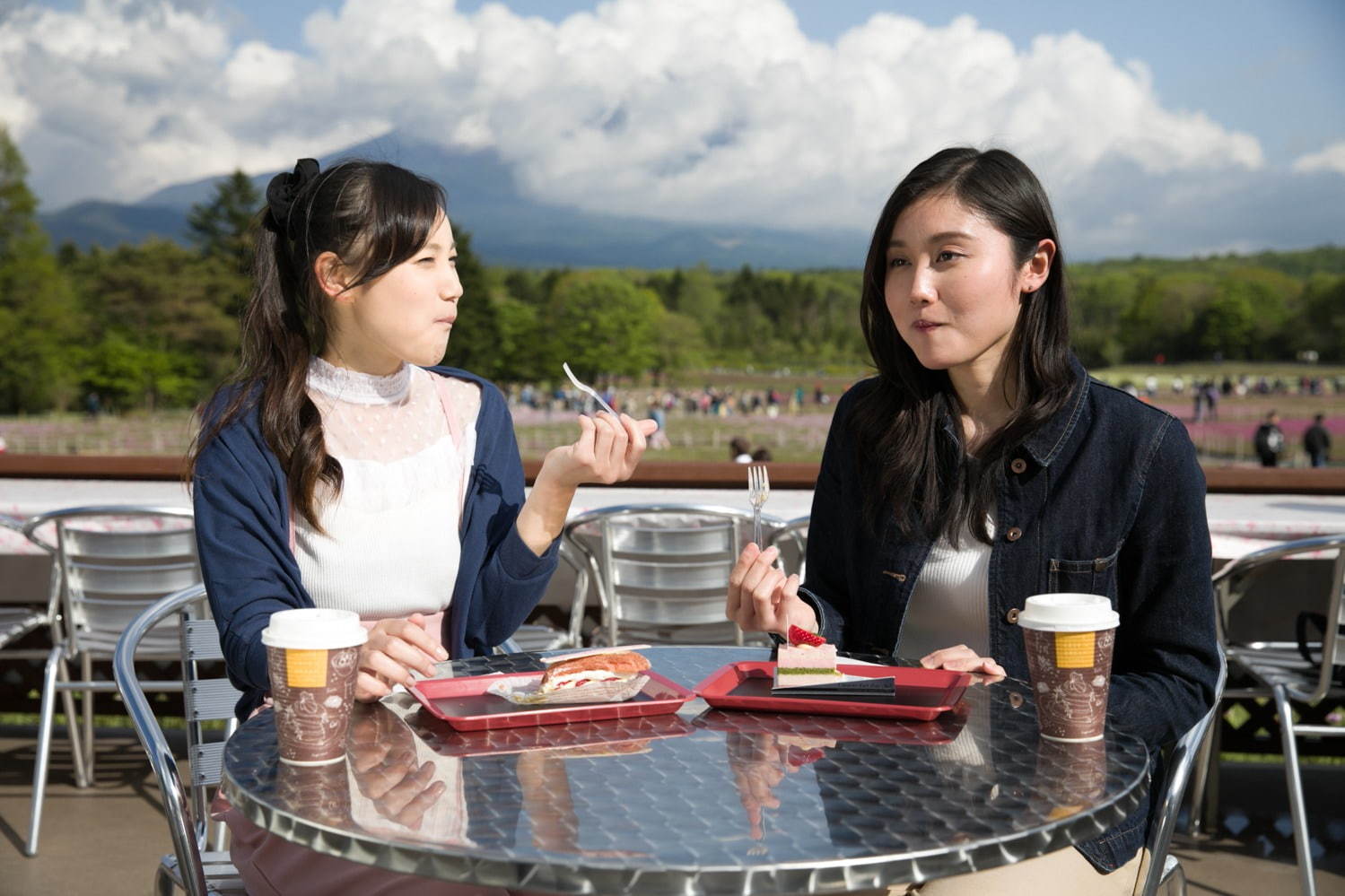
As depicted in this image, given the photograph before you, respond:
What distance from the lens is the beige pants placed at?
3.81 feet

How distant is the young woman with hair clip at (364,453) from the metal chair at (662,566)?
108 cm

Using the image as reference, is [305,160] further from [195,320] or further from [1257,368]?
[1257,368]

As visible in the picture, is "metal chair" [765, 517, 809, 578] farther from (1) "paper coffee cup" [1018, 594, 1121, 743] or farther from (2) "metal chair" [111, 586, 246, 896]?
(1) "paper coffee cup" [1018, 594, 1121, 743]

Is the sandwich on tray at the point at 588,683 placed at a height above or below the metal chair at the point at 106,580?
above

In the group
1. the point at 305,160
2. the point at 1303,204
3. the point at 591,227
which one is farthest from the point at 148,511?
the point at 1303,204

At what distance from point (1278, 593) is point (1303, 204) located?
33721 mm

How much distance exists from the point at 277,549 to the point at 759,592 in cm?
54

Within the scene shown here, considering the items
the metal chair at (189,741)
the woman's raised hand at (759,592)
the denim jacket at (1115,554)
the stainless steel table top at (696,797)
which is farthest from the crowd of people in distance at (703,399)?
the stainless steel table top at (696,797)

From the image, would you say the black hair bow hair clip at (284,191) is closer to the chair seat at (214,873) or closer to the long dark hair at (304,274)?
the long dark hair at (304,274)

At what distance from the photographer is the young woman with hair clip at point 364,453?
1.41m

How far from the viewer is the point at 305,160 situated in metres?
1.54

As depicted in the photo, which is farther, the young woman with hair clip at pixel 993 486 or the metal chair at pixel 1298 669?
the metal chair at pixel 1298 669

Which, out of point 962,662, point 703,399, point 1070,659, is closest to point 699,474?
point 962,662

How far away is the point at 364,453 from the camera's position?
1533 millimetres
